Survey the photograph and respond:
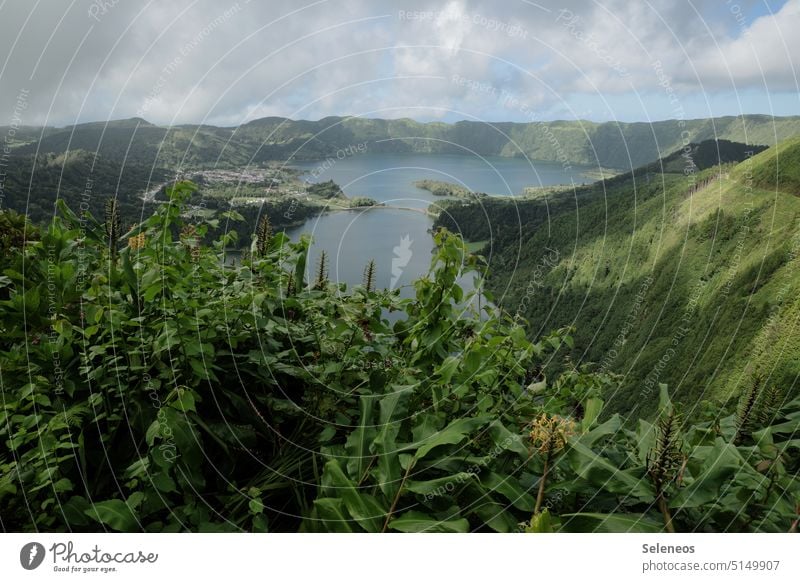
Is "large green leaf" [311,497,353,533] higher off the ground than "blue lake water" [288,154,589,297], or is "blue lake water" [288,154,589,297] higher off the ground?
"blue lake water" [288,154,589,297]

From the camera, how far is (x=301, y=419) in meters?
3.06

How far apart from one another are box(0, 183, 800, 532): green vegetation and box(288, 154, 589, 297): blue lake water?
1.14 feet

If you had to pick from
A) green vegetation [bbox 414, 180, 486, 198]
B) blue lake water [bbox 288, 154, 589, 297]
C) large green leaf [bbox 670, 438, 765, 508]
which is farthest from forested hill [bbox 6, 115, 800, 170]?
large green leaf [bbox 670, 438, 765, 508]

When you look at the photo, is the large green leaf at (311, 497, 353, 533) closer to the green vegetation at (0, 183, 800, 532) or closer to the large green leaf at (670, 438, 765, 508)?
the green vegetation at (0, 183, 800, 532)

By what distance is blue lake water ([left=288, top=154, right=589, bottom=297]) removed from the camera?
3.63m

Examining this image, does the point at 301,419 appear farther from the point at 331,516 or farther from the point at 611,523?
the point at 611,523

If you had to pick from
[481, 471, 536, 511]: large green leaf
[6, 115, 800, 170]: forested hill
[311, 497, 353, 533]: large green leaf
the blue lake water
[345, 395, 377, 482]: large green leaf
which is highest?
[6, 115, 800, 170]: forested hill

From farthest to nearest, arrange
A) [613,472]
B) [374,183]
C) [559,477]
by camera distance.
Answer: [374,183], [559,477], [613,472]

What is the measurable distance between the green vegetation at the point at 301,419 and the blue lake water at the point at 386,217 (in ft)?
1.14

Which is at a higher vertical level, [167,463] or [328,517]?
[167,463]
